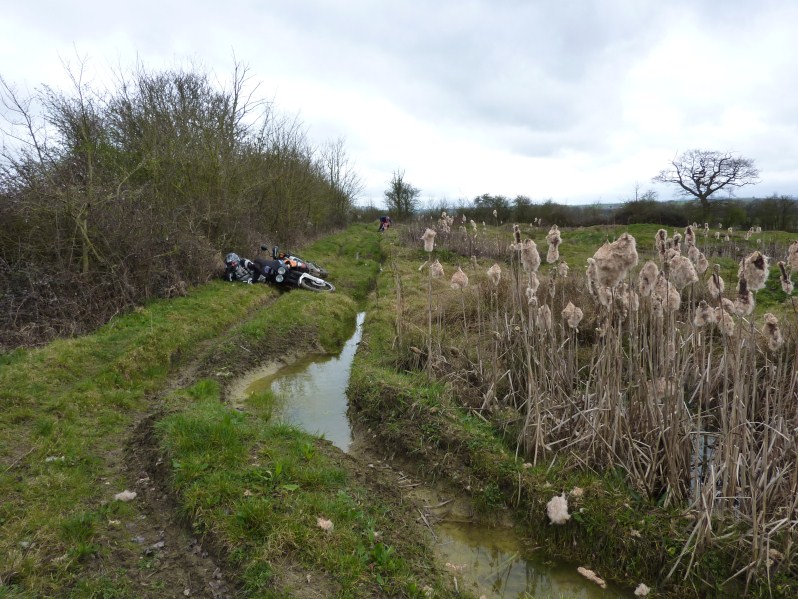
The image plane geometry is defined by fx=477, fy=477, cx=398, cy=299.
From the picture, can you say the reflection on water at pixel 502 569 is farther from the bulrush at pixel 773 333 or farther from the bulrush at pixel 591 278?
the bulrush at pixel 591 278

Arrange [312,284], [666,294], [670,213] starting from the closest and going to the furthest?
[666,294] → [312,284] → [670,213]

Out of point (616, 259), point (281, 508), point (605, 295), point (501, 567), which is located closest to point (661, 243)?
point (605, 295)

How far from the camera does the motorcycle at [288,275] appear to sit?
14.0 meters

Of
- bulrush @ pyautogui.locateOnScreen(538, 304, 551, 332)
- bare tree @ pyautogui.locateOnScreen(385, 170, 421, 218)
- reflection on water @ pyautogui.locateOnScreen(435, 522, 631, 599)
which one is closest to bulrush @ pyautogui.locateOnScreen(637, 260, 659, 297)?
bulrush @ pyautogui.locateOnScreen(538, 304, 551, 332)

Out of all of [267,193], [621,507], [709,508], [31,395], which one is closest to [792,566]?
[709,508]

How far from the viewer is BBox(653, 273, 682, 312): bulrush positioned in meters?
4.03

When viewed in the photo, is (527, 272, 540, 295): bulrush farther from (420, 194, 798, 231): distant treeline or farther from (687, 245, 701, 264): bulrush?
(420, 194, 798, 231): distant treeline

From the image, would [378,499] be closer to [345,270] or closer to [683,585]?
[683,585]

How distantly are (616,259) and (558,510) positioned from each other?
2039 millimetres

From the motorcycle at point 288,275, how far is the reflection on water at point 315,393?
4.44 meters

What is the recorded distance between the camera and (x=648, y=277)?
13.0 ft

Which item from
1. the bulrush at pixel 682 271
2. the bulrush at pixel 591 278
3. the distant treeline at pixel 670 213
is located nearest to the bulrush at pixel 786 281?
the bulrush at pixel 682 271

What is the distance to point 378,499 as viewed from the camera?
180 inches

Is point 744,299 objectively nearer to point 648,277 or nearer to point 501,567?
point 648,277
